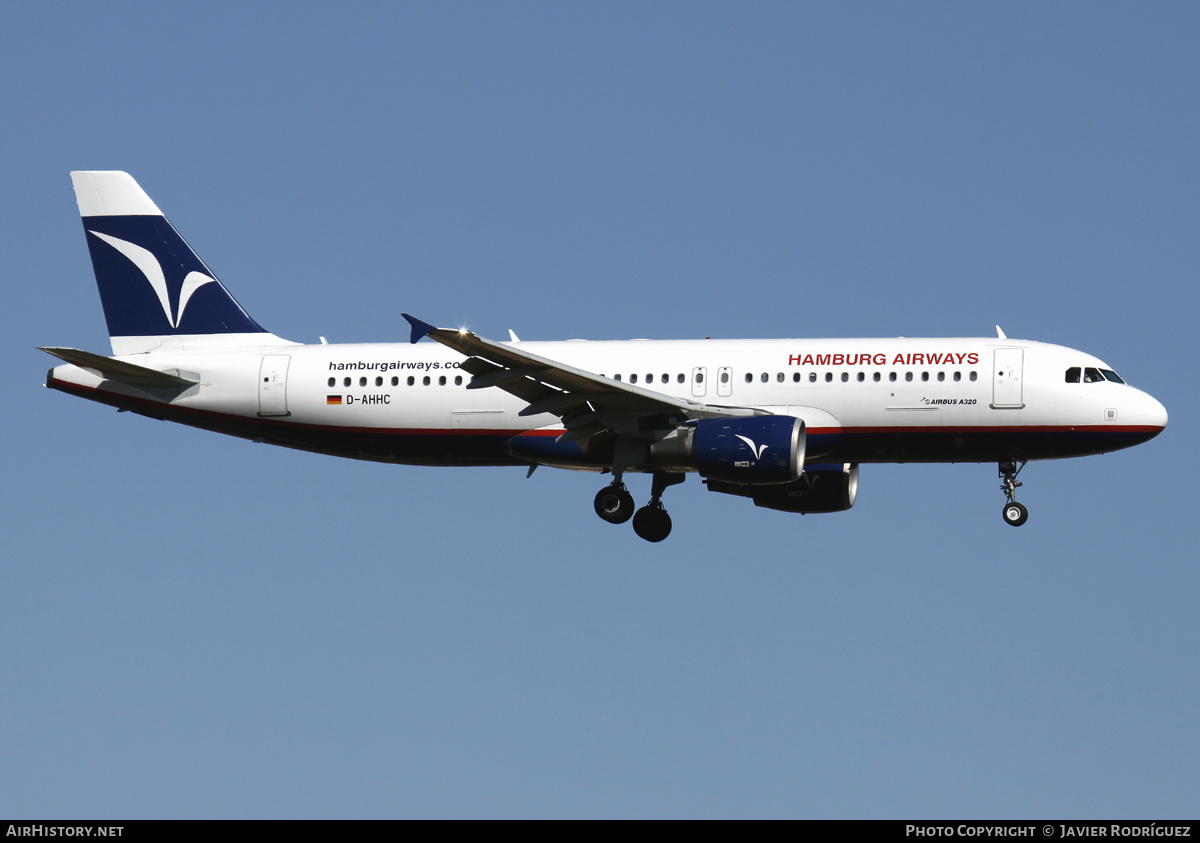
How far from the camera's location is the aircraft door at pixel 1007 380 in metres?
37.3

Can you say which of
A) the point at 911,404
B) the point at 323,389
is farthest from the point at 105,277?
the point at 911,404

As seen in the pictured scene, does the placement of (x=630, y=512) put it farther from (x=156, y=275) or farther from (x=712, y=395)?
(x=156, y=275)

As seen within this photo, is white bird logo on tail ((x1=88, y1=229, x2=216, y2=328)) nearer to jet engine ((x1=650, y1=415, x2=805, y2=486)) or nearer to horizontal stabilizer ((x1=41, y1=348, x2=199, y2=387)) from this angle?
horizontal stabilizer ((x1=41, y1=348, x2=199, y2=387))

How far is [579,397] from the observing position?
37406mm

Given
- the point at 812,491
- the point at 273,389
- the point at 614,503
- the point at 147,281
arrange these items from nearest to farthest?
the point at 614,503 → the point at 273,389 → the point at 812,491 → the point at 147,281

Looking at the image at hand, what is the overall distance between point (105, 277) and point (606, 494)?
48.2 ft

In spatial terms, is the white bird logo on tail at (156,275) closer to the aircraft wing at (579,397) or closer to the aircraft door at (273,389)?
the aircraft door at (273,389)

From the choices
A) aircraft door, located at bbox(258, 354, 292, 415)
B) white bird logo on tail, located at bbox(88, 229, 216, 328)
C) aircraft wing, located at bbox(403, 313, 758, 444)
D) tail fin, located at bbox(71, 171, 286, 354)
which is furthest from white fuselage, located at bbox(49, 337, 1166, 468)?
white bird logo on tail, located at bbox(88, 229, 216, 328)

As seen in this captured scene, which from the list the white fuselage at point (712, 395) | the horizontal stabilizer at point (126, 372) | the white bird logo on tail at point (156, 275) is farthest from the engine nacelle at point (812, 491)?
the white bird logo on tail at point (156, 275)

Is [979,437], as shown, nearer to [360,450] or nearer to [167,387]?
[360,450]

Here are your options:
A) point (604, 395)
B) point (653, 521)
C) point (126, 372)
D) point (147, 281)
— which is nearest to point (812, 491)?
point (653, 521)

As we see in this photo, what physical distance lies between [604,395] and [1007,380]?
9105 millimetres

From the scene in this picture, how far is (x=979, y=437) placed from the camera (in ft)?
123

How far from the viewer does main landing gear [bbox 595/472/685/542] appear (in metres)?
39.9
